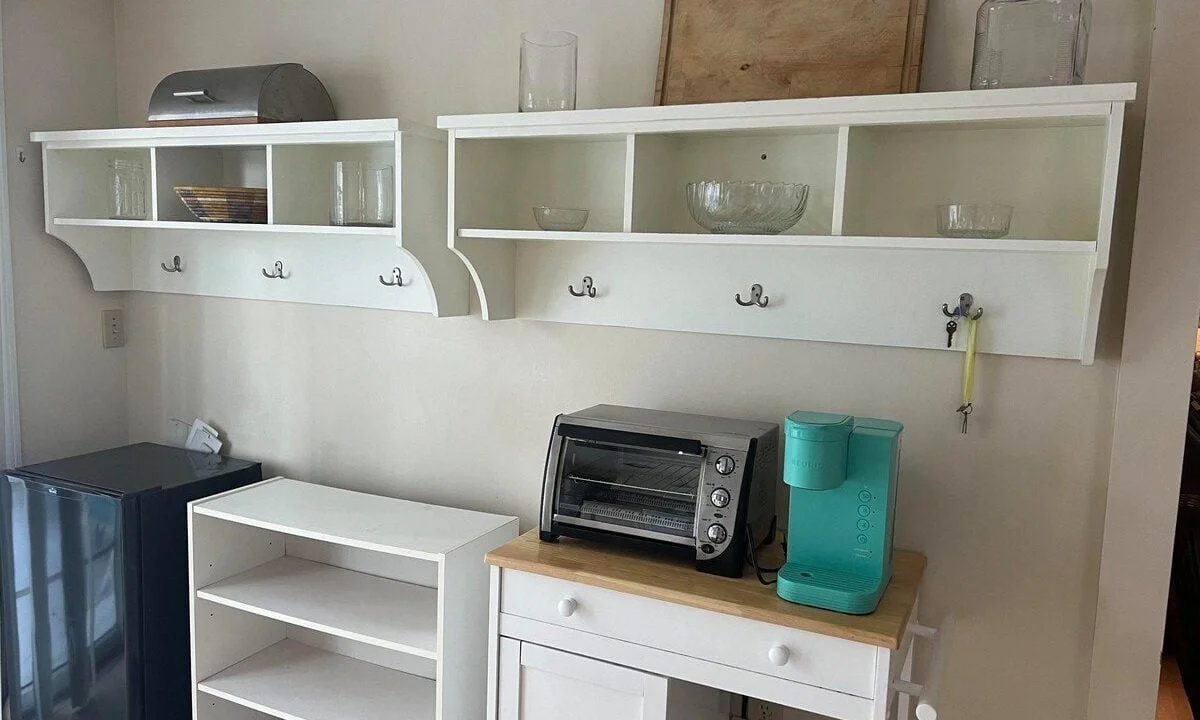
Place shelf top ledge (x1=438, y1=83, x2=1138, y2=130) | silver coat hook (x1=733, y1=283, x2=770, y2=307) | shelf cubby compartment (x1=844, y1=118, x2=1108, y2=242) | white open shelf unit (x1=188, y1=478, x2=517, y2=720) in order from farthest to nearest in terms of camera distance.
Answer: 1. white open shelf unit (x1=188, y1=478, x2=517, y2=720)
2. silver coat hook (x1=733, y1=283, x2=770, y2=307)
3. shelf cubby compartment (x1=844, y1=118, x2=1108, y2=242)
4. shelf top ledge (x1=438, y1=83, x2=1138, y2=130)

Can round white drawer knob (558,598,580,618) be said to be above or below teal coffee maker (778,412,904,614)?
below

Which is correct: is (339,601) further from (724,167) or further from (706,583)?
(724,167)

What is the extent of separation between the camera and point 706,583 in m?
1.79

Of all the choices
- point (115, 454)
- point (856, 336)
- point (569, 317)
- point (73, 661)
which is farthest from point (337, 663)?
point (856, 336)

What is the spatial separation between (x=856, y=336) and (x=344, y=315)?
1449 millimetres

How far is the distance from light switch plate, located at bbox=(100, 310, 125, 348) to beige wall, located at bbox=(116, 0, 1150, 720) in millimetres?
33

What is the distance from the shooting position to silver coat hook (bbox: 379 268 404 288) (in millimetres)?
2486

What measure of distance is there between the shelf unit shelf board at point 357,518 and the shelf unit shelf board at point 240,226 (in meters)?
0.72

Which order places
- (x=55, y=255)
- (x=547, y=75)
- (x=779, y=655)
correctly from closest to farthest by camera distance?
1. (x=779, y=655)
2. (x=547, y=75)
3. (x=55, y=255)

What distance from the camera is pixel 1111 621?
5.96 ft

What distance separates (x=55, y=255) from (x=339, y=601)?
146 centimetres

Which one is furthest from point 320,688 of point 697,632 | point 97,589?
point 697,632

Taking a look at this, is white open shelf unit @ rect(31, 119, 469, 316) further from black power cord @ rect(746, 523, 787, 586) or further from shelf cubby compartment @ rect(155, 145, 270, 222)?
black power cord @ rect(746, 523, 787, 586)

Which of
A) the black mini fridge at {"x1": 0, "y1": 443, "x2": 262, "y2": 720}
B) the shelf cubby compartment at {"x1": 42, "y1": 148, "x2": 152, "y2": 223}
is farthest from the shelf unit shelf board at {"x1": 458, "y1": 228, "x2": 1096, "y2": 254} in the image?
the shelf cubby compartment at {"x1": 42, "y1": 148, "x2": 152, "y2": 223}
